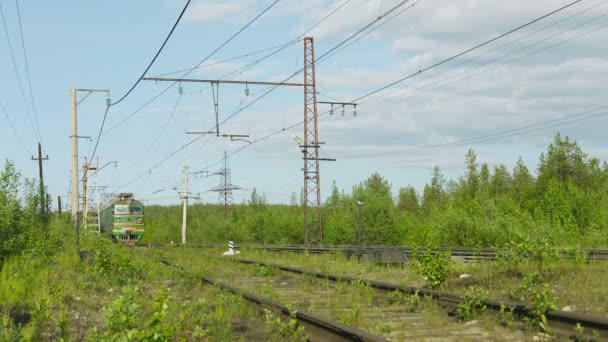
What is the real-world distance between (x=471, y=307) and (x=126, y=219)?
145 feet

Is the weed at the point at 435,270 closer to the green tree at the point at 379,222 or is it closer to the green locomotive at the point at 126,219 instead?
the green locomotive at the point at 126,219

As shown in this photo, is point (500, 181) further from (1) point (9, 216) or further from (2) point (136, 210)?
(1) point (9, 216)

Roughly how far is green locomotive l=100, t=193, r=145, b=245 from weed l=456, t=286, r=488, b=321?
142ft

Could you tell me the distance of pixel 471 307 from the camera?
9445mm

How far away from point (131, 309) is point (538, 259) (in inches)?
345

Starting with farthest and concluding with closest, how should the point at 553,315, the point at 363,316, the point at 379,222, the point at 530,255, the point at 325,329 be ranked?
the point at 379,222 < the point at 530,255 < the point at 363,316 < the point at 553,315 < the point at 325,329

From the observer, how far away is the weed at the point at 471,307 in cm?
930

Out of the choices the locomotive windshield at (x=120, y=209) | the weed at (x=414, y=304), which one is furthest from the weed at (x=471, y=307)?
the locomotive windshield at (x=120, y=209)

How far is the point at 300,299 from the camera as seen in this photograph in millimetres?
12398

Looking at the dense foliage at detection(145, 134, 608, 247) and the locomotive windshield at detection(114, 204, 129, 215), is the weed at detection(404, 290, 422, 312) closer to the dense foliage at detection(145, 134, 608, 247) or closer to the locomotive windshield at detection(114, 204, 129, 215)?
the dense foliage at detection(145, 134, 608, 247)

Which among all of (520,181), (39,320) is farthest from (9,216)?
(520,181)

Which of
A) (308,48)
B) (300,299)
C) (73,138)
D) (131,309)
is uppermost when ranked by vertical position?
(308,48)

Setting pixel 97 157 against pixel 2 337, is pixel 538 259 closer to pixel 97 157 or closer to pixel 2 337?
pixel 2 337

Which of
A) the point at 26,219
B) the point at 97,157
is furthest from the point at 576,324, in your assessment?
the point at 97,157
